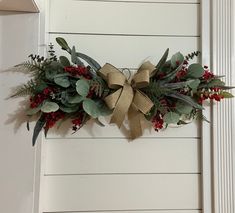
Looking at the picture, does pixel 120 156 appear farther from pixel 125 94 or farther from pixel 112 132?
pixel 125 94

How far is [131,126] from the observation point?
3.00ft

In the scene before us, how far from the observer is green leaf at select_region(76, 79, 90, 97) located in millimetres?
822

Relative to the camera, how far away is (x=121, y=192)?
0.92 meters

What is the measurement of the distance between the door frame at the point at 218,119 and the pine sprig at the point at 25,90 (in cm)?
11

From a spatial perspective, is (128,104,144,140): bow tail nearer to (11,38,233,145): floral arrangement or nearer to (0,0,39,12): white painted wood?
(11,38,233,145): floral arrangement

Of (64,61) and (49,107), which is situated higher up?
(64,61)

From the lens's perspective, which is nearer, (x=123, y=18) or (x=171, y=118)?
(x=171, y=118)

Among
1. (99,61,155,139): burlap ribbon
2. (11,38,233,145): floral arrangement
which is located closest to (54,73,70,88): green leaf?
(11,38,233,145): floral arrangement

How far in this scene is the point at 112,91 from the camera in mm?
881

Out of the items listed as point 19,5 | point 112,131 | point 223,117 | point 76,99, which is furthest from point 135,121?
point 19,5

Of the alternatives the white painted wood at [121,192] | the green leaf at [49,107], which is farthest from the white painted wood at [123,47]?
the white painted wood at [121,192]

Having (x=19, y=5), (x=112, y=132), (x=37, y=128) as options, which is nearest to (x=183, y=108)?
(x=112, y=132)

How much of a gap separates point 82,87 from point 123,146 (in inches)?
10.1

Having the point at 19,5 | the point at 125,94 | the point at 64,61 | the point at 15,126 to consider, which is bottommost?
the point at 15,126
